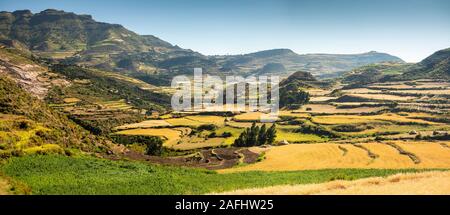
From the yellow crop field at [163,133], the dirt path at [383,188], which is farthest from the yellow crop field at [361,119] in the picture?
the dirt path at [383,188]

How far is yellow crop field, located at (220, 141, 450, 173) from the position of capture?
9044 cm

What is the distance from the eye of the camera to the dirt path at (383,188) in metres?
39.6

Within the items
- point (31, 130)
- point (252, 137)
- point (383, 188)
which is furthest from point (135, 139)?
point (383, 188)

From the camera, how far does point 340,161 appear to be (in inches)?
3794

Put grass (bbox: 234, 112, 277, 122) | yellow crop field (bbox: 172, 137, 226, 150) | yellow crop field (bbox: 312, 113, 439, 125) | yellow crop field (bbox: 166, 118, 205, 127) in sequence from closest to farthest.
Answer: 1. yellow crop field (bbox: 172, 137, 226, 150)
2. yellow crop field (bbox: 312, 113, 439, 125)
3. yellow crop field (bbox: 166, 118, 205, 127)
4. grass (bbox: 234, 112, 277, 122)

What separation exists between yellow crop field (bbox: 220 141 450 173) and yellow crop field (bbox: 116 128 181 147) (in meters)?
42.4

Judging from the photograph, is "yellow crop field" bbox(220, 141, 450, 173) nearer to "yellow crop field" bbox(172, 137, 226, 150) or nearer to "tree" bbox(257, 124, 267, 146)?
"tree" bbox(257, 124, 267, 146)

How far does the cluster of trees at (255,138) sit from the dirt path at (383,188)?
81.3m

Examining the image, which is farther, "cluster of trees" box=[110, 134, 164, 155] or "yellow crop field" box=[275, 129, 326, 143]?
"yellow crop field" box=[275, 129, 326, 143]

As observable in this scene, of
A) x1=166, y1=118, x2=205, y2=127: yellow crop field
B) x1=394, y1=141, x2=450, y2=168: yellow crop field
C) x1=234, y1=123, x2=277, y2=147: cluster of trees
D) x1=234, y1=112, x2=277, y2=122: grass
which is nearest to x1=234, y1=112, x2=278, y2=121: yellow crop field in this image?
x1=234, y1=112, x2=277, y2=122: grass
